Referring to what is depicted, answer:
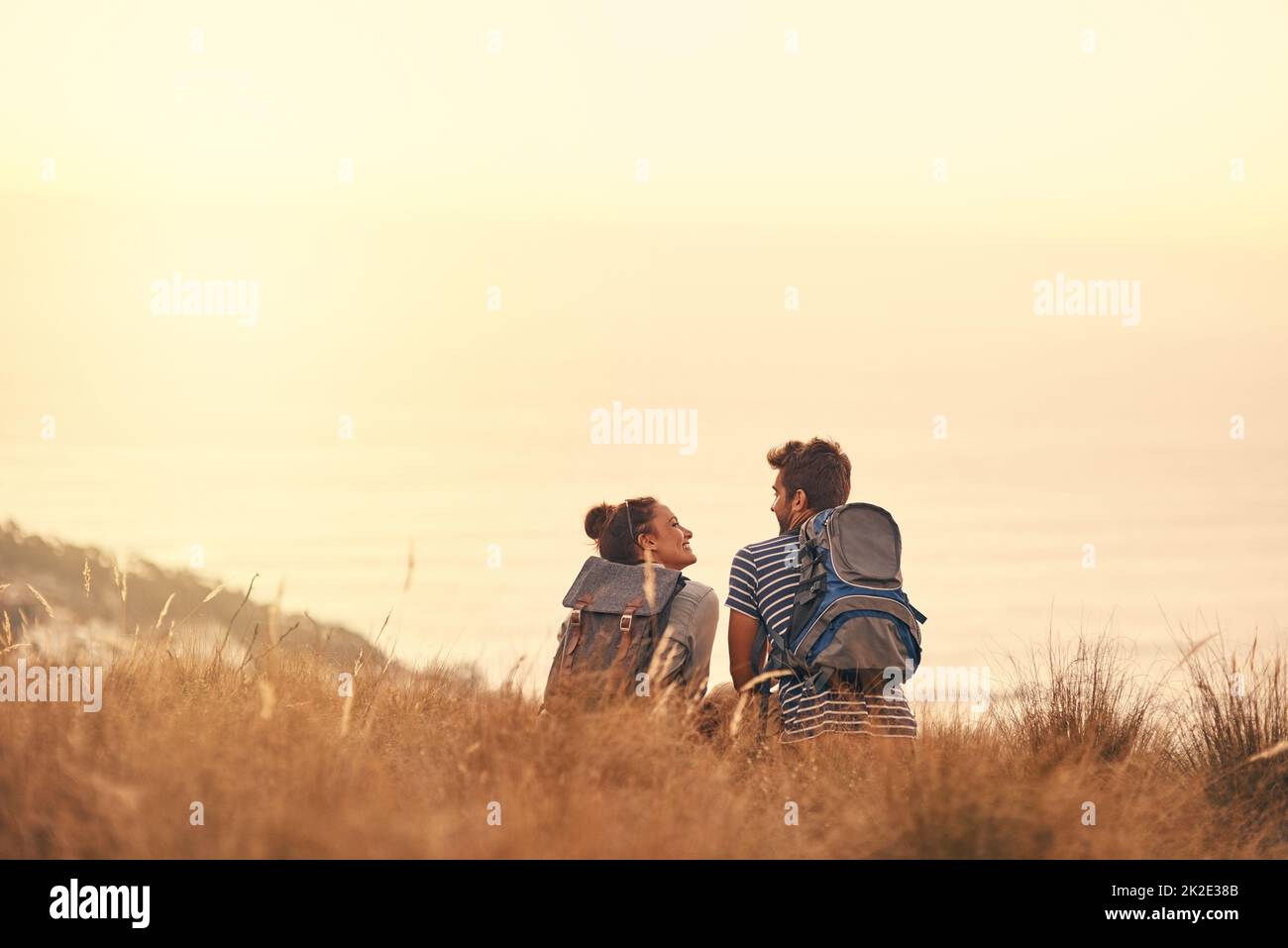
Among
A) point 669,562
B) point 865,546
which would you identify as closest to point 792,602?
point 865,546

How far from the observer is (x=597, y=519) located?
731 centimetres

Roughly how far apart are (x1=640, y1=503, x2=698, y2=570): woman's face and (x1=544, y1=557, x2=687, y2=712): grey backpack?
0.18m

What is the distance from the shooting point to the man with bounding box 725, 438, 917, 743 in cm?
654

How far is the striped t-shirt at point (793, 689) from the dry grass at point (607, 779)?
160 mm

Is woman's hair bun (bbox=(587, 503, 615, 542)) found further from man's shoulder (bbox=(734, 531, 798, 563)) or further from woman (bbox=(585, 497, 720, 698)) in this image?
man's shoulder (bbox=(734, 531, 798, 563))

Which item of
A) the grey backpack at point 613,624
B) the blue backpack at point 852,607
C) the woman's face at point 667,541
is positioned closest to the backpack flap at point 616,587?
the grey backpack at point 613,624

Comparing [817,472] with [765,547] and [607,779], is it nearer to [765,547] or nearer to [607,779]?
[765,547]

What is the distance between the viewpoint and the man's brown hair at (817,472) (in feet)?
23.3

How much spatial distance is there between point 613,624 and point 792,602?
862mm
